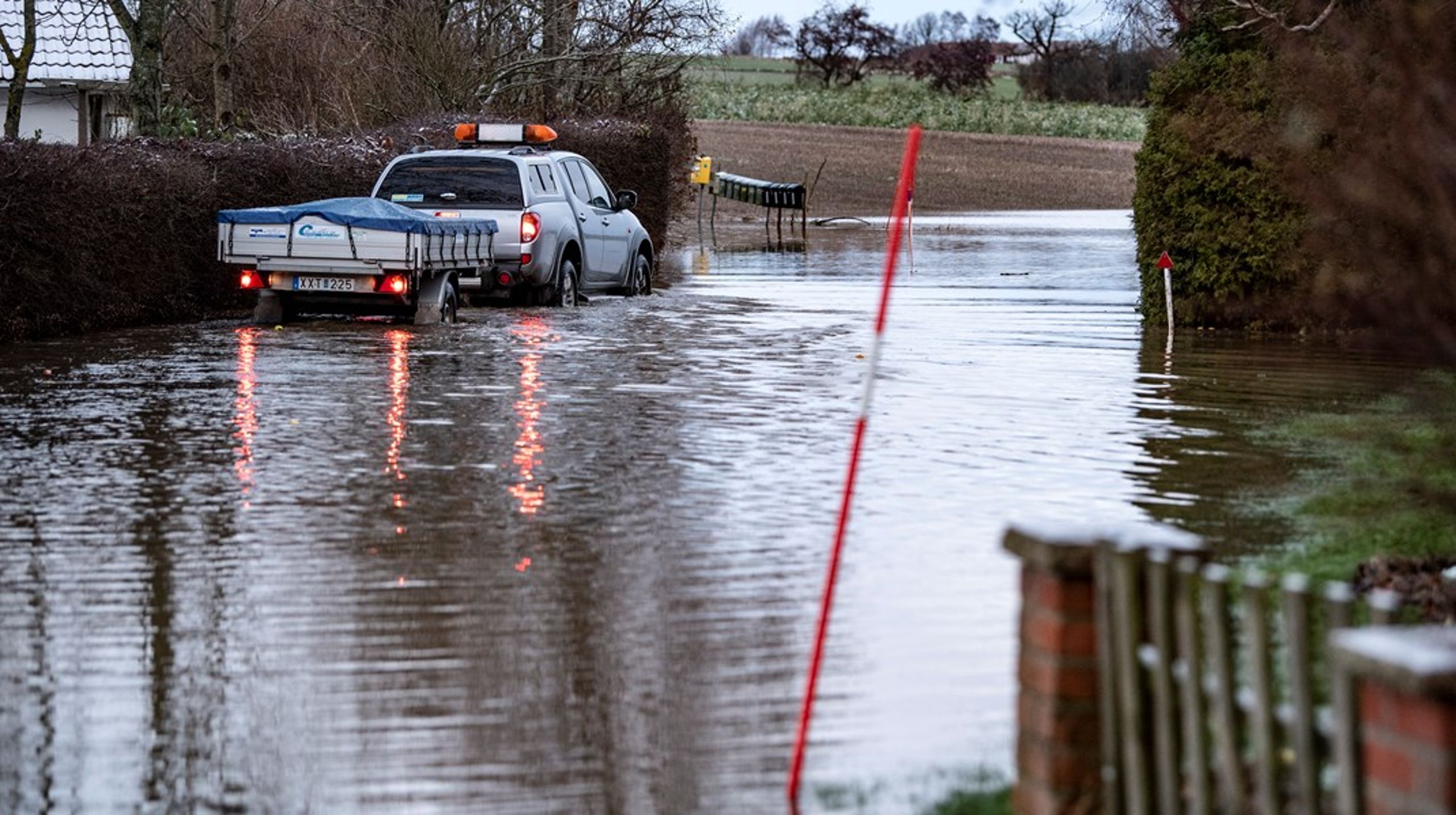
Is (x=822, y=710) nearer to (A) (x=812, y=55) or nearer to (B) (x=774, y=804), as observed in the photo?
(B) (x=774, y=804)

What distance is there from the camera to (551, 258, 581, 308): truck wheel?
23.9 metres

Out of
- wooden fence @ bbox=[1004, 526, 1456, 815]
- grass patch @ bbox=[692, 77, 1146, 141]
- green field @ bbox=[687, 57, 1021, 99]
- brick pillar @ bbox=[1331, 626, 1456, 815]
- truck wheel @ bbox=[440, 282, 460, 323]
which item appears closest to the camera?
brick pillar @ bbox=[1331, 626, 1456, 815]

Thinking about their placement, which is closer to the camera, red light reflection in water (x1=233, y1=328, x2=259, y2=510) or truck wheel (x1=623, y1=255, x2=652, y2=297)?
red light reflection in water (x1=233, y1=328, x2=259, y2=510)

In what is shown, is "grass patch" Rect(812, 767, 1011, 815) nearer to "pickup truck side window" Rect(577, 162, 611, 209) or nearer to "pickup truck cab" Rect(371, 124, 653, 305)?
"pickup truck cab" Rect(371, 124, 653, 305)

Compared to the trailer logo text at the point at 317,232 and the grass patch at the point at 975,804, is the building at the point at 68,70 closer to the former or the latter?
the trailer logo text at the point at 317,232

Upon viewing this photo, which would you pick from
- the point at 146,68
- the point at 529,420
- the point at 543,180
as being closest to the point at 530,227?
the point at 543,180

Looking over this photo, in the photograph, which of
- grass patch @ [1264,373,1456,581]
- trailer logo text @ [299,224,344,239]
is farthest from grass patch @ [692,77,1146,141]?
grass patch @ [1264,373,1456,581]

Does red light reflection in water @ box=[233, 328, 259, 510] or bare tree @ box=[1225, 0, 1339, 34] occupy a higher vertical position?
bare tree @ box=[1225, 0, 1339, 34]

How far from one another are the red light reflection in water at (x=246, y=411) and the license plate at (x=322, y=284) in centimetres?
59

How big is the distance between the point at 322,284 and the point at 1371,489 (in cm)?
1195

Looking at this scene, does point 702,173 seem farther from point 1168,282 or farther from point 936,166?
point 936,166

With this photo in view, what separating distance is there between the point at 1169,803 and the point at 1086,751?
0.50 metres

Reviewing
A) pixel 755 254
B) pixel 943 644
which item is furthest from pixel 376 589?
pixel 755 254

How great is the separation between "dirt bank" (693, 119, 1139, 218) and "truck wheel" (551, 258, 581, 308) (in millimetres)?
34469
